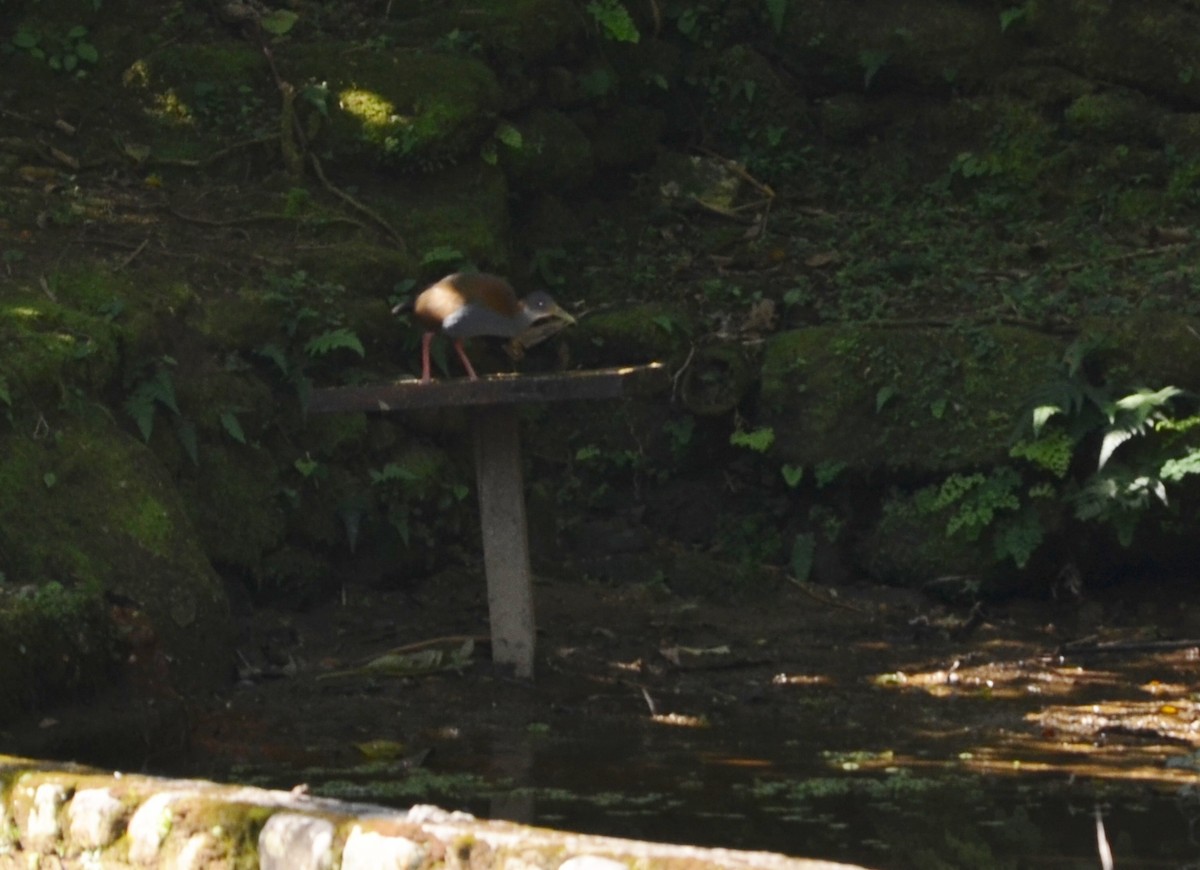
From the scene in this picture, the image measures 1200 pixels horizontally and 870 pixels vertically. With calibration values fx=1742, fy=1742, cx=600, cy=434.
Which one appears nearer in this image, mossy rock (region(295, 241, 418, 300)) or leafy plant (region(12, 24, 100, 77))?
mossy rock (region(295, 241, 418, 300))

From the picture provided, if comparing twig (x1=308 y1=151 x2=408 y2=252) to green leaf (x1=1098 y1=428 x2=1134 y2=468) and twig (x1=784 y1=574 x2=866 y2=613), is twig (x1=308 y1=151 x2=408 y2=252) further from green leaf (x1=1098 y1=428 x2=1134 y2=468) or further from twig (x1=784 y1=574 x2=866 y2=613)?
green leaf (x1=1098 y1=428 x2=1134 y2=468)

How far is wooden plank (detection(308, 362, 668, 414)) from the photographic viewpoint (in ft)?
26.2

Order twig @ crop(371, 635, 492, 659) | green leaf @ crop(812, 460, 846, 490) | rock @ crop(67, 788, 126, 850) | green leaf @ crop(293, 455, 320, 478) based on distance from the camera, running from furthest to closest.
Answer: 1. green leaf @ crop(812, 460, 846, 490)
2. green leaf @ crop(293, 455, 320, 478)
3. twig @ crop(371, 635, 492, 659)
4. rock @ crop(67, 788, 126, 850)

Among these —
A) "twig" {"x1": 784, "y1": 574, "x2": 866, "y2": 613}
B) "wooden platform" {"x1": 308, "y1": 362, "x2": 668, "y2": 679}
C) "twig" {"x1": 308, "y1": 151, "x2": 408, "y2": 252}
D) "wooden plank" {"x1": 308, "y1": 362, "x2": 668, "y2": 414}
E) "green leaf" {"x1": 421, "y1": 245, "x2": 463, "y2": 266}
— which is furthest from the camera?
"twig" {"x1": 308, "y1": 151, "x2": 408, "y2": 252}

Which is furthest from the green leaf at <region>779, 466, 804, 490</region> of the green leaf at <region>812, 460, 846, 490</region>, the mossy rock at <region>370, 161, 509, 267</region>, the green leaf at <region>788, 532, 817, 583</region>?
the mossy rock at <region>370, 161, 509, 267</region>

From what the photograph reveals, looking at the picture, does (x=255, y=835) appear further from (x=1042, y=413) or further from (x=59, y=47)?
(x=59, y=47)

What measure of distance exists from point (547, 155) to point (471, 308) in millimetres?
4330

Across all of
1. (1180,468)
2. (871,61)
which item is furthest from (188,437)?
(871,61)

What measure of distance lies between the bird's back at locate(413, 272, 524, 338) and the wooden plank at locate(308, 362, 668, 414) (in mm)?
373

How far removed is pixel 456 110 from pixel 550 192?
124 cm

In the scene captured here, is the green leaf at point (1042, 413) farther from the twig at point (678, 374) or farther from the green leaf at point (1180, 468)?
the twig at point (678, 374)

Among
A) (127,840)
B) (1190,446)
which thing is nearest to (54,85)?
(1190,446)

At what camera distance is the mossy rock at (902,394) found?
11.0 metres

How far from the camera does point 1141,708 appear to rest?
27.7 ft
